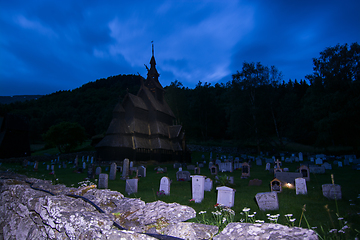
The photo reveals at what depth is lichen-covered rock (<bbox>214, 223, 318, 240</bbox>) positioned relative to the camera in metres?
2.10

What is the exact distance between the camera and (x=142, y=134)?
111 ft

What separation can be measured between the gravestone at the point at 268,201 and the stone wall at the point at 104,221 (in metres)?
4.47

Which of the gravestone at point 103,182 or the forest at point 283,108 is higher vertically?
the forest at point 283,108

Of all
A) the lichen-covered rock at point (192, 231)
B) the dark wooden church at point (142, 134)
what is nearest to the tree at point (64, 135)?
the dark wooden church at point (142, 134)

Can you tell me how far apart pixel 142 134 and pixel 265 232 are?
106 feet

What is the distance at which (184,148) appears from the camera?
38.3 metres

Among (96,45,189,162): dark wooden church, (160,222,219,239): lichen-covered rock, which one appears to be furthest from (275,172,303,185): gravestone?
(96,45,189,162): dark wooden church

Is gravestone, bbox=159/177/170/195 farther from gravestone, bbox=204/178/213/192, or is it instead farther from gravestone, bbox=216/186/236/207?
gravestone, bbox=216/186/236/207

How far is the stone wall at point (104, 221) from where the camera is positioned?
2.39m

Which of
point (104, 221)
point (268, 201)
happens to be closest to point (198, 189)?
point (268, 201)

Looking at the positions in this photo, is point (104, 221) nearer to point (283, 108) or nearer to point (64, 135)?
point (283, 108)

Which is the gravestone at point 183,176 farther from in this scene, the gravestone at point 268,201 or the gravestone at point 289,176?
the gravestone at point 268,201

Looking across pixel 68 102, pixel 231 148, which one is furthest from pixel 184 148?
pixel 68 102

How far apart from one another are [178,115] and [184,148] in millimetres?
19355
